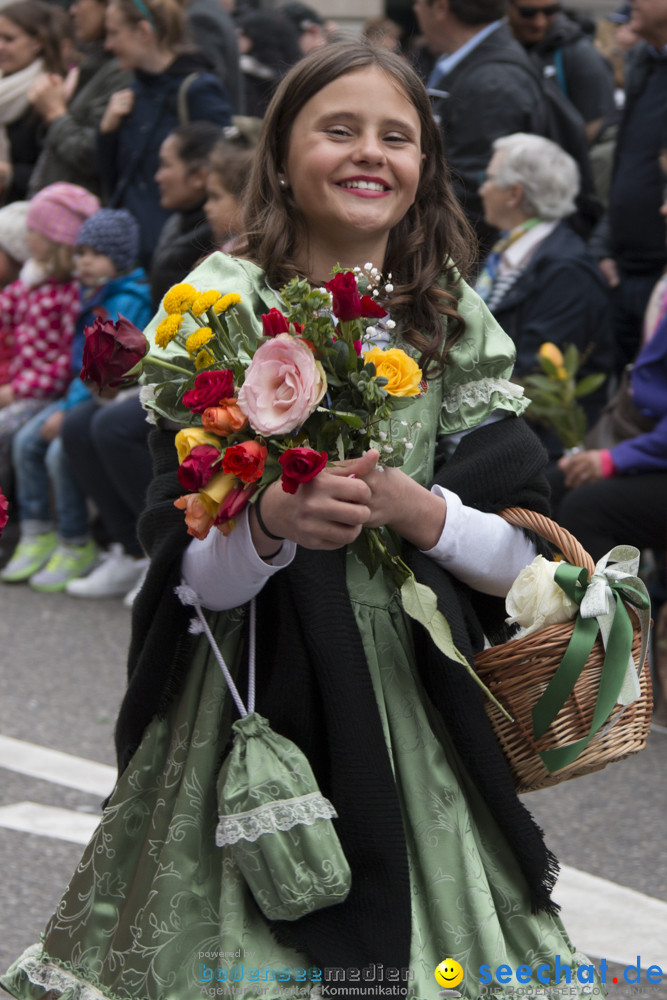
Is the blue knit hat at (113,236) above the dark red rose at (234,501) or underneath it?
underneath

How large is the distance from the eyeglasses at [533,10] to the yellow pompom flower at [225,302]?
5.24 m

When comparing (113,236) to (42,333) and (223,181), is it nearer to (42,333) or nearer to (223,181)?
(42,333)

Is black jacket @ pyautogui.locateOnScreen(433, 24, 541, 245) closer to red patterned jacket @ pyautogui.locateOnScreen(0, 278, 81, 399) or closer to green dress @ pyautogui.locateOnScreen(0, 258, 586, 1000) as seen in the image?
red patterned jacket @ pyautogui.locateOnScreen(0, 278, 81, 399)

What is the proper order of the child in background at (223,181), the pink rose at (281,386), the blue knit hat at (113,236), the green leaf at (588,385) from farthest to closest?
the blue knit hat at (113,236) → the child in background at (223,181) → the green leaf at (588,385) → the pink rose at (281,386)

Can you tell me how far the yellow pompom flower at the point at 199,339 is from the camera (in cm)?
199

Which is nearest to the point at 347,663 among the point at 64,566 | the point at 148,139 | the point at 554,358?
the point at 554,358

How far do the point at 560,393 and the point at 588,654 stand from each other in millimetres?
3325

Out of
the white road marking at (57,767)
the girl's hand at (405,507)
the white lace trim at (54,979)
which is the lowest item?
the white road marking at (57,767)

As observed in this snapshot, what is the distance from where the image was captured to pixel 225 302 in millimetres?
2039

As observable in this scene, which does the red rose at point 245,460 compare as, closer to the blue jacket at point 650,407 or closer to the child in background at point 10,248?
the blue jacket at point 650,407

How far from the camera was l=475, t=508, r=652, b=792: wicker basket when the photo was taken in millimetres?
2133

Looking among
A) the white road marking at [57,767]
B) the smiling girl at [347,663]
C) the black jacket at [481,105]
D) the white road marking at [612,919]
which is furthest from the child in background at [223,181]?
the smiling girl at [347,663]

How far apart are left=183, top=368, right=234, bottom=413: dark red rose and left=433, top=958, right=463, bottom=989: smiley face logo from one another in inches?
35.0

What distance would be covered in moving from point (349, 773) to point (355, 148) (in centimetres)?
98
